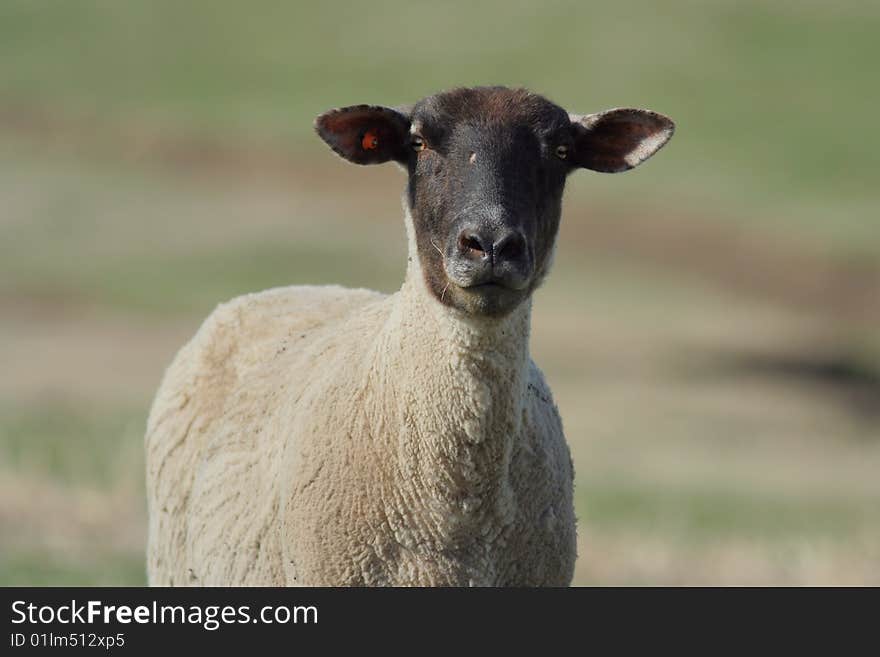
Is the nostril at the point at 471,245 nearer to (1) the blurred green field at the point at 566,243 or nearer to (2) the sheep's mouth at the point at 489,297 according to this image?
(2) the sheep's mouth at the point at 489,297

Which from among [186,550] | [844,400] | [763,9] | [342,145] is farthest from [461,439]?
[763,9]

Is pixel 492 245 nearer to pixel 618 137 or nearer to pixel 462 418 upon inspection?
pixel 462 418

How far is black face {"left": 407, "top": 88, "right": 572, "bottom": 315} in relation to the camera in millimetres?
6371

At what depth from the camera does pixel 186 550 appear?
27.0 ft

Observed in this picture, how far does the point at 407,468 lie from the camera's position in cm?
680

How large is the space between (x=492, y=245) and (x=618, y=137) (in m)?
1.34

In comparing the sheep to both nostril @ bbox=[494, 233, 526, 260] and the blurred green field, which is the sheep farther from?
the blurred green field

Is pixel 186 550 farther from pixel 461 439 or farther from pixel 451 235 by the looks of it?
pixel 451 235

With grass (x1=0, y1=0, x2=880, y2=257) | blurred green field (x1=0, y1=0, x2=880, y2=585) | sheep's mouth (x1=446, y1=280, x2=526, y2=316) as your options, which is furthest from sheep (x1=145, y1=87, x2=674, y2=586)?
grass (x1=0, y1=0, x2=880, y2=257)

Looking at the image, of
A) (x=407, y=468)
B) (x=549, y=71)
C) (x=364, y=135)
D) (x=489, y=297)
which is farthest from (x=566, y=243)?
(x=489, y=297)

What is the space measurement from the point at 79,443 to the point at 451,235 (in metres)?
10.6

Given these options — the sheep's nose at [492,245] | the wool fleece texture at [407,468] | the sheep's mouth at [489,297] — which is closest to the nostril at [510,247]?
the sheep's nose at [492,245]

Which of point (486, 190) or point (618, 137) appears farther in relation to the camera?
point (618, 137)

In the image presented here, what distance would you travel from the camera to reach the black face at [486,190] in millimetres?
6371
